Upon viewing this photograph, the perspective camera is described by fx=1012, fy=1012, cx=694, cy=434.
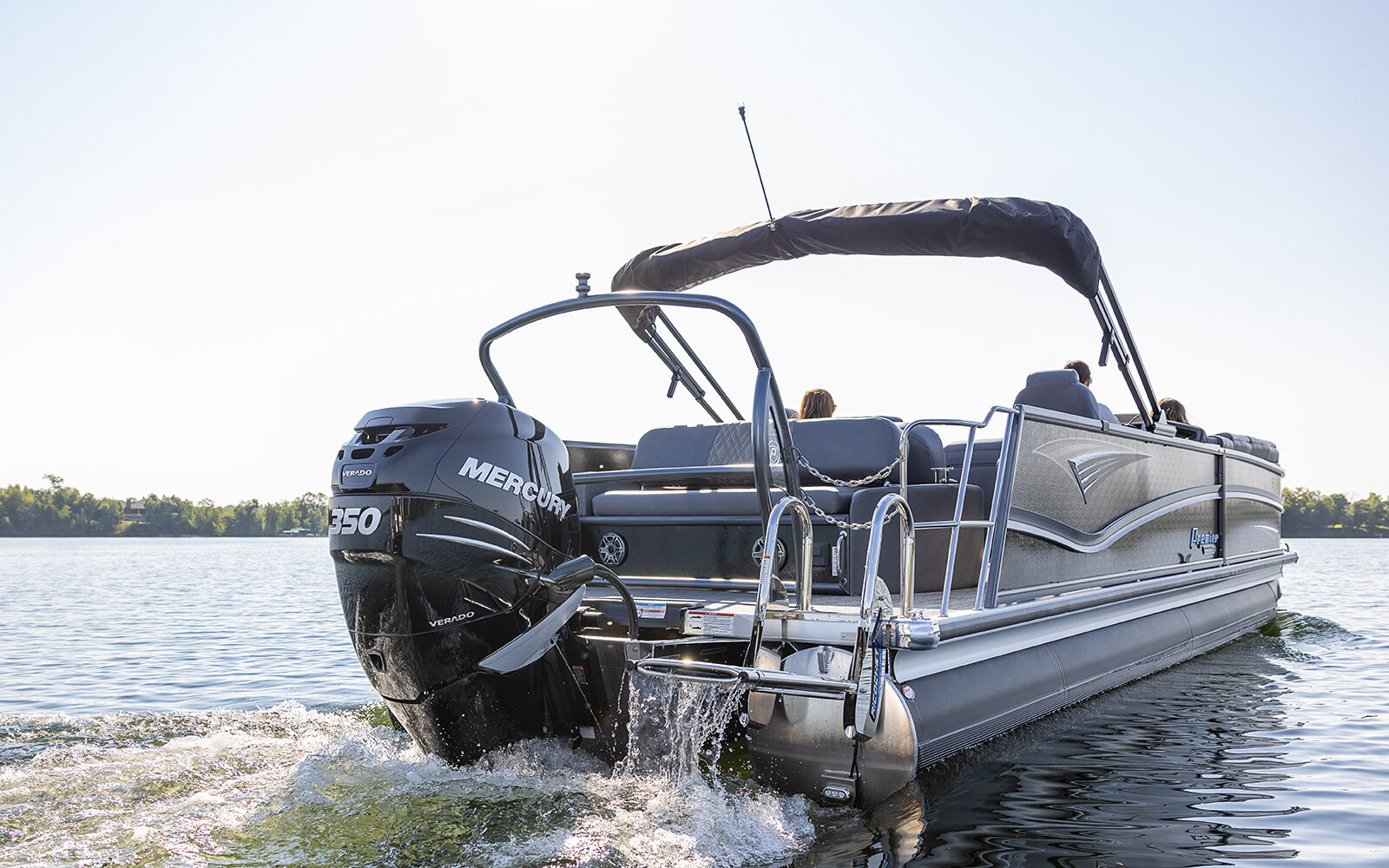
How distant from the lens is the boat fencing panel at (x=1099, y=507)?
444 centimetres

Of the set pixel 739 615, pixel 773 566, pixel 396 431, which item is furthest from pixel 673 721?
pixel 396 431

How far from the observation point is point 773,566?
3.40m

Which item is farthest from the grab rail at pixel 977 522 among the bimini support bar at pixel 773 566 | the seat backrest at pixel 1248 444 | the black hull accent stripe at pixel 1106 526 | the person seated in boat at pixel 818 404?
the seat backrest at pixel 1248 444

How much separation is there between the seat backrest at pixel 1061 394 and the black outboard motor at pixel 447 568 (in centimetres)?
326

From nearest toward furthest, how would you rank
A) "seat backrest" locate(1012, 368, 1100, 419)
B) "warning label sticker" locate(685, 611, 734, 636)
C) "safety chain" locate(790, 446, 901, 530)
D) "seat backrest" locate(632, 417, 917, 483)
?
1. "warning label sticker" locate(685, 611, 734, 636)
2. "safety chain" locate(790, 446, 901, 530)
3. "seat backrest" locate(632, 417, 917, 483)
4. "seat backrest" locate(1012, 368, 1100, 419)

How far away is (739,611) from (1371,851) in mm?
2410

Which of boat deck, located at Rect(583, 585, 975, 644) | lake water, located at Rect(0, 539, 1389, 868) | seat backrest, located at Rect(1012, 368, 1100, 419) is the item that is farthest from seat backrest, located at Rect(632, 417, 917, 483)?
lake water, located at Rect(0, 539, 1389, 868)

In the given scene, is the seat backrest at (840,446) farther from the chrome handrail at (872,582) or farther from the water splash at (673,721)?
the water splash at (673,721)

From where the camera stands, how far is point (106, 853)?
3.00m

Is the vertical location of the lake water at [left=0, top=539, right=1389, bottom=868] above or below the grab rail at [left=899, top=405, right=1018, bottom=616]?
below

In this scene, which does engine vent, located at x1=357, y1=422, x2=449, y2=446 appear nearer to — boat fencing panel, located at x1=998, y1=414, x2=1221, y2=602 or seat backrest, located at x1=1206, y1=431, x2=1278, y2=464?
boat fencing panel, located at x1=998, y1=414, x2=1221, y2=602

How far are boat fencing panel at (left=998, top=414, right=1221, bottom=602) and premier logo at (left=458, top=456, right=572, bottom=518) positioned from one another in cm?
185

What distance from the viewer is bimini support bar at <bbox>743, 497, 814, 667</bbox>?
3.25m

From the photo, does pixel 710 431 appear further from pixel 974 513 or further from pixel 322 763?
pixel 322 763
